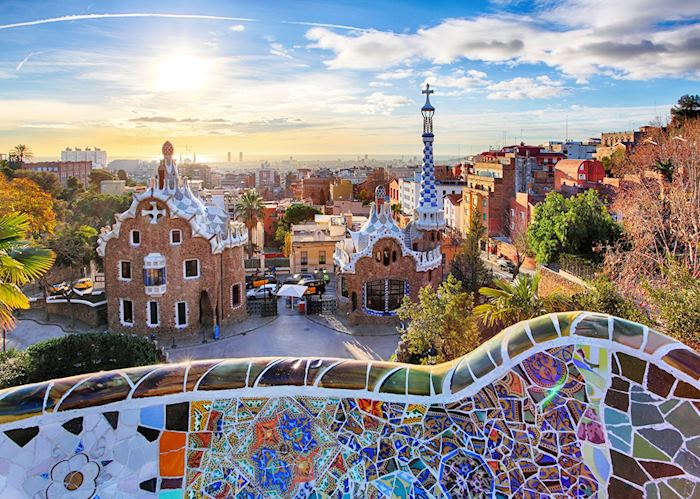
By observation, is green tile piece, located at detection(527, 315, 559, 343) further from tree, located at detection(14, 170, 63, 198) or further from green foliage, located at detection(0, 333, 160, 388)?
tree, located at detection(14, 170, 63, 198)

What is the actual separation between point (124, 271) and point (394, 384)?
61.3ft

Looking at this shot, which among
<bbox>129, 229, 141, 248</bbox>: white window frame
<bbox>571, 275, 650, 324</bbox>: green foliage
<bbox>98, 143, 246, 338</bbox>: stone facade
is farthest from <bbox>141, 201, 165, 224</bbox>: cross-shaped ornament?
<bbox>571, 275, 650, 324</bbox>: green foliage

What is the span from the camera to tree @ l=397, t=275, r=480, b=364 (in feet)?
43.0

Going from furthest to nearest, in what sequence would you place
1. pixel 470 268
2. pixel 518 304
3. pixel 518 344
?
1. pixel 470 268
2. pixel 518 304
3. pixel 518 344

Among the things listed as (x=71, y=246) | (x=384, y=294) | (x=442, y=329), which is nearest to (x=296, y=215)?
(x=71, y=246)

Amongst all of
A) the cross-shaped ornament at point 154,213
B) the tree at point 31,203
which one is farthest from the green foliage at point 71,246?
the cross-shaped ornament at point 154,213

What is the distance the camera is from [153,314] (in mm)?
20953

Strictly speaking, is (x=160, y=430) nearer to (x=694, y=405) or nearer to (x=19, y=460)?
(x=19, y=460)

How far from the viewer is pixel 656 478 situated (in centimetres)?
422

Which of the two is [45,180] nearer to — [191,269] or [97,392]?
[191,269]

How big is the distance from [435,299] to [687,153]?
16160 millimetres

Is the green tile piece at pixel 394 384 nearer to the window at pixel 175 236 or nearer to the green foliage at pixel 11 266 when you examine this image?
the green foliage at pixel 11 266

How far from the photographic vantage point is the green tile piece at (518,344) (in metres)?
4.52

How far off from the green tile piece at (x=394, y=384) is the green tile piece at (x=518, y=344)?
0.91m
